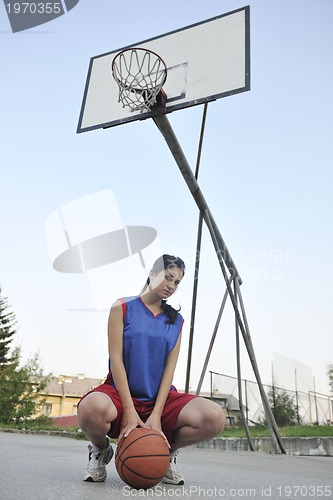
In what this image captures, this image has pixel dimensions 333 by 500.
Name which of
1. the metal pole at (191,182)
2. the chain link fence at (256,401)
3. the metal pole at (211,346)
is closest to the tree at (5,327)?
the chain link fence at (256,401)

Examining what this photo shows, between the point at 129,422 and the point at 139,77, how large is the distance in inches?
132

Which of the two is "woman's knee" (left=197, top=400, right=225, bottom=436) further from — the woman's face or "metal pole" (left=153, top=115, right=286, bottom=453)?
"metal pole" (left=153, top=115, right=286, bottom=453)

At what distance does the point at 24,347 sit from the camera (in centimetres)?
1625

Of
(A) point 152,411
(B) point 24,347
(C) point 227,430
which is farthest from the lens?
(B) point 24,347

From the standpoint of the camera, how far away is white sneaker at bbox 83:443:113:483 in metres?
2.28

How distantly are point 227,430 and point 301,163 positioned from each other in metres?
5.12

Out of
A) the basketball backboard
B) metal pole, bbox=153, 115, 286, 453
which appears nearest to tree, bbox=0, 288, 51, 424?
metal pole, bbox=153, 115, 286, 453

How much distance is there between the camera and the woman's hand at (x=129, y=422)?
2.14 meters

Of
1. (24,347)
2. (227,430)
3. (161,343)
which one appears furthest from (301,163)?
(24,347)

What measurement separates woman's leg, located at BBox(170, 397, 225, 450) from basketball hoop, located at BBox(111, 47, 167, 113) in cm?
288

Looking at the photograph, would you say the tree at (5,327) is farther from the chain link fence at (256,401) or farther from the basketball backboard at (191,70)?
the basketball backboard at (191,70)

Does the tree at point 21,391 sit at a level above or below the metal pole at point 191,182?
below

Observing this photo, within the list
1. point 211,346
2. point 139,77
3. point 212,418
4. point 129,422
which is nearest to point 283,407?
point 211,346

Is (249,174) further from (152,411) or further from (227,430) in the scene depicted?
(152,411)
